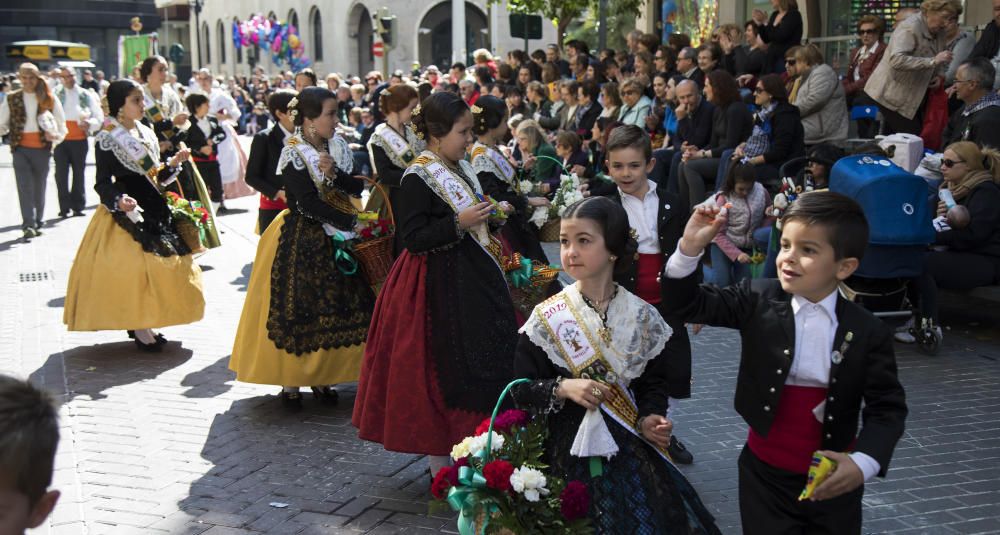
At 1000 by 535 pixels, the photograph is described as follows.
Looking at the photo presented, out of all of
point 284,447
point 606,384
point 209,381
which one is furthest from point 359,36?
point 606,384

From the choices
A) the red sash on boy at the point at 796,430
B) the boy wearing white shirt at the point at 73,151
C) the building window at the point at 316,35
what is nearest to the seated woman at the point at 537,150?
the red sash on boy at the point at 796,430

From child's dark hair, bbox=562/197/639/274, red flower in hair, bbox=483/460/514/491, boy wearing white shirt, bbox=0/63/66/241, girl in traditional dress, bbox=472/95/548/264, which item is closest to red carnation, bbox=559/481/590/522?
red flower in hair, bbox=483/460/514/491

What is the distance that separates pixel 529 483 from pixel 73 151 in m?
14.9

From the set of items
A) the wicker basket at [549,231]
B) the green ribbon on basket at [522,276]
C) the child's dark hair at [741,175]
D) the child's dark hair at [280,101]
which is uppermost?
the child's dark hair at [280,101]

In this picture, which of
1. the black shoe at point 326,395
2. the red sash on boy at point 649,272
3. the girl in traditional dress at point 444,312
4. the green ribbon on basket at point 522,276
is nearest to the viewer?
the girl in traditional dress at point 444,312

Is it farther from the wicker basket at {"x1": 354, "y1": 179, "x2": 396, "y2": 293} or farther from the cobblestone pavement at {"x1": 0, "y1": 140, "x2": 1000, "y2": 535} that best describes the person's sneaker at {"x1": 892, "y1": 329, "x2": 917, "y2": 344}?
the wicker basket at {"x1": 354, "y1": 179, "x2": 396, "y2": 293}

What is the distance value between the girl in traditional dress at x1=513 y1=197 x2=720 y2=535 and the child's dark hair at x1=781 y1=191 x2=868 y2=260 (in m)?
0.69

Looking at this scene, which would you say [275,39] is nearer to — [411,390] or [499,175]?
[499,175]

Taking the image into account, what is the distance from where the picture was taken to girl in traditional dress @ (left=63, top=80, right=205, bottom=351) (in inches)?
315

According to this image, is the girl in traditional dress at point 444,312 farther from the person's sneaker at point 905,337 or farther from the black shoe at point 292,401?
the person's sneaker at point 905,337

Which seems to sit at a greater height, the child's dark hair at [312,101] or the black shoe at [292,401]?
the child's dark hair at [312,101]

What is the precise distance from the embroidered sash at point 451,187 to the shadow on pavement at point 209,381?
119 inches

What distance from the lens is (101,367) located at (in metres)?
8.09

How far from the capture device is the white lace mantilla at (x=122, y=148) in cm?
791
